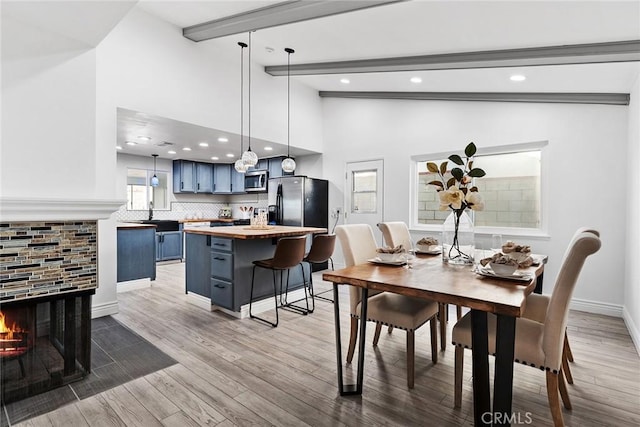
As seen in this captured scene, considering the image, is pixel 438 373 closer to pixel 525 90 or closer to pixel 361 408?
pixel 361 408

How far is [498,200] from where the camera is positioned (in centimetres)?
437

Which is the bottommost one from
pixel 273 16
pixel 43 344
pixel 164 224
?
pixel 43 344

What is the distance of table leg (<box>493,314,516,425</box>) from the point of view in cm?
139

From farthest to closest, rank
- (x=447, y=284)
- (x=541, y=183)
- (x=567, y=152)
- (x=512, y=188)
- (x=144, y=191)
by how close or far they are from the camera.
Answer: (x=144, y=191) < (x=512, y=188) < (x=541, y=183) < (x=567, y=152) < (x=447, y=284)

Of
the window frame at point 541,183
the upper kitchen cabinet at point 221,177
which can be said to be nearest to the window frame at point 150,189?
the upper kitchen cabinet at point 221,177

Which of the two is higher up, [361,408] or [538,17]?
[538,17]

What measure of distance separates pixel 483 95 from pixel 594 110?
1.19 m

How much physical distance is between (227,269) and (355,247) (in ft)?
5.26

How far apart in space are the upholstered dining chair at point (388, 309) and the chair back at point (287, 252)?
2.65 feet

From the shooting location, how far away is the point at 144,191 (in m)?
7.03

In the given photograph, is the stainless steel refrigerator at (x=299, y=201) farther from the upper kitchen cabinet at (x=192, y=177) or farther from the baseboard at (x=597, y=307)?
the baseboard at (x=597, y=307)

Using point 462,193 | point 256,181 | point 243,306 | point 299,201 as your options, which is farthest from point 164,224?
point 462,193

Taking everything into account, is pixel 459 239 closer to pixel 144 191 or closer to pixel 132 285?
pixel 132 285

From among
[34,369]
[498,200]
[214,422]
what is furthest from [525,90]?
[34,369]
